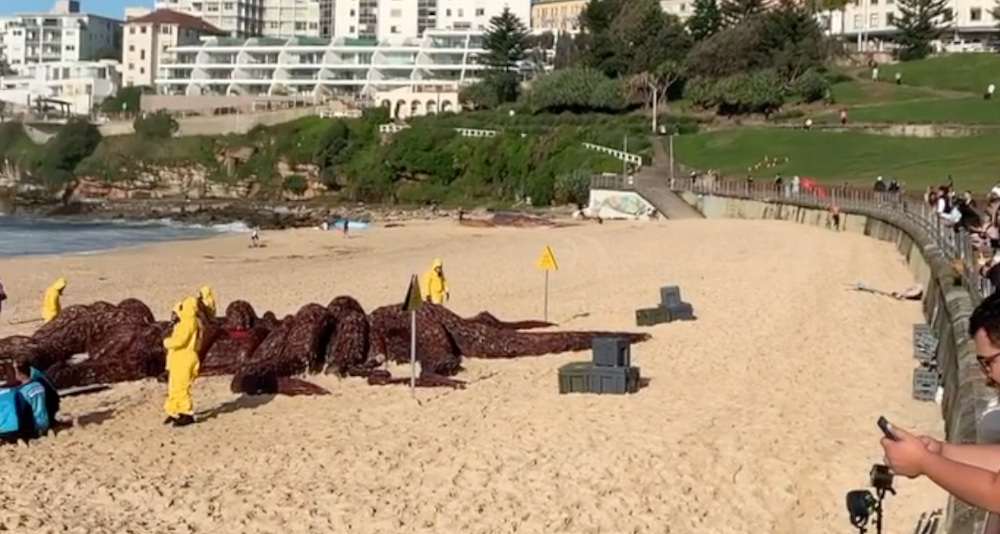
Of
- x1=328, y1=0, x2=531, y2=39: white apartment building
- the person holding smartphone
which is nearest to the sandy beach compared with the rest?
the person holding smartphone

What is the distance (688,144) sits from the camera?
65.1 metres

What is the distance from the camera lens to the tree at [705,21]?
87562 millimetres

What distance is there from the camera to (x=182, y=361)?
11.7 meters

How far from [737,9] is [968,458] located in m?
88.8

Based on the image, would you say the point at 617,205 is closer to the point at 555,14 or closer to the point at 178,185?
the point at 178,185

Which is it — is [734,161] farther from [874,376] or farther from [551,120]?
[874,376]

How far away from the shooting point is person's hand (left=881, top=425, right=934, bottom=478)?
347 cm

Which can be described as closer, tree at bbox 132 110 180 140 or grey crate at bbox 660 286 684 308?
grey crate at bbox 660 286 684 308

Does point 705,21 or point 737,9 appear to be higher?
point 737,9

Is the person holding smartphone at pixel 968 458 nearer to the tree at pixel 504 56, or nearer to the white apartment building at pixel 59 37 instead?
the tree at pixel 504 56

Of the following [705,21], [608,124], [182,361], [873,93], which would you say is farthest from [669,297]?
[705,21]

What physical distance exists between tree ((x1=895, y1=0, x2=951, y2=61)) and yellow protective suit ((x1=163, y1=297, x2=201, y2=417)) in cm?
8027

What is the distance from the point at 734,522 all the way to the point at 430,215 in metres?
52.8

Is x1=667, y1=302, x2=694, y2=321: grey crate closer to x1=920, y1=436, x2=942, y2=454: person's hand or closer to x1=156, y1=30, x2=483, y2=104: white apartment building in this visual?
x1=920, y1=436, x2=942, y2=454: person's hand
